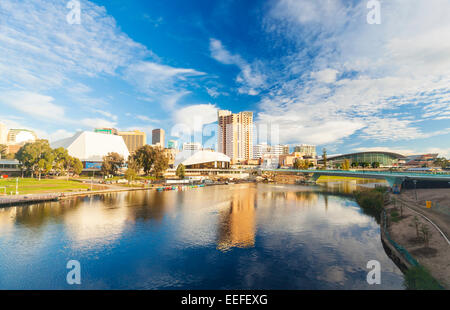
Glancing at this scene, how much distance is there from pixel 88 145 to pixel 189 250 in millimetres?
115366

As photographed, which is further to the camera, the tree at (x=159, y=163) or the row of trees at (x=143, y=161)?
the tree at (x=159, y=163)

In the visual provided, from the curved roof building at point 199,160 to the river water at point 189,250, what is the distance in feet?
291

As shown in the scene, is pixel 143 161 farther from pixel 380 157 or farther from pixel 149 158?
pixel 380 157

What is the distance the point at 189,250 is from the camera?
21.5 metres

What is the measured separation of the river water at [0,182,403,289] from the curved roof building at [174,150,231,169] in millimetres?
88646

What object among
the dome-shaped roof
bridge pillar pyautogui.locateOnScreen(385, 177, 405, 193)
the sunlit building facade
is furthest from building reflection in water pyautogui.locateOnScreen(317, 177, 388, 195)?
the dome-shaped roof

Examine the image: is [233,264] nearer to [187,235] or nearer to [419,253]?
[187,235]

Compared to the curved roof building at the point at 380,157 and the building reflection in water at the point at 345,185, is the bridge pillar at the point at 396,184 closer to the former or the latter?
the building reflection in water at the point at 345,185

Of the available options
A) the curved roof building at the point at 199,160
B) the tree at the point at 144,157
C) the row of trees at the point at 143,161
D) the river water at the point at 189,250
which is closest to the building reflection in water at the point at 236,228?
the river water at the point at 189,250

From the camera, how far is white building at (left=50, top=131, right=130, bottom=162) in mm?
108188

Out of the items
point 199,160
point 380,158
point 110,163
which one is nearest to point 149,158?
point 110,163

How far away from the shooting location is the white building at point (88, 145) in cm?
10819
